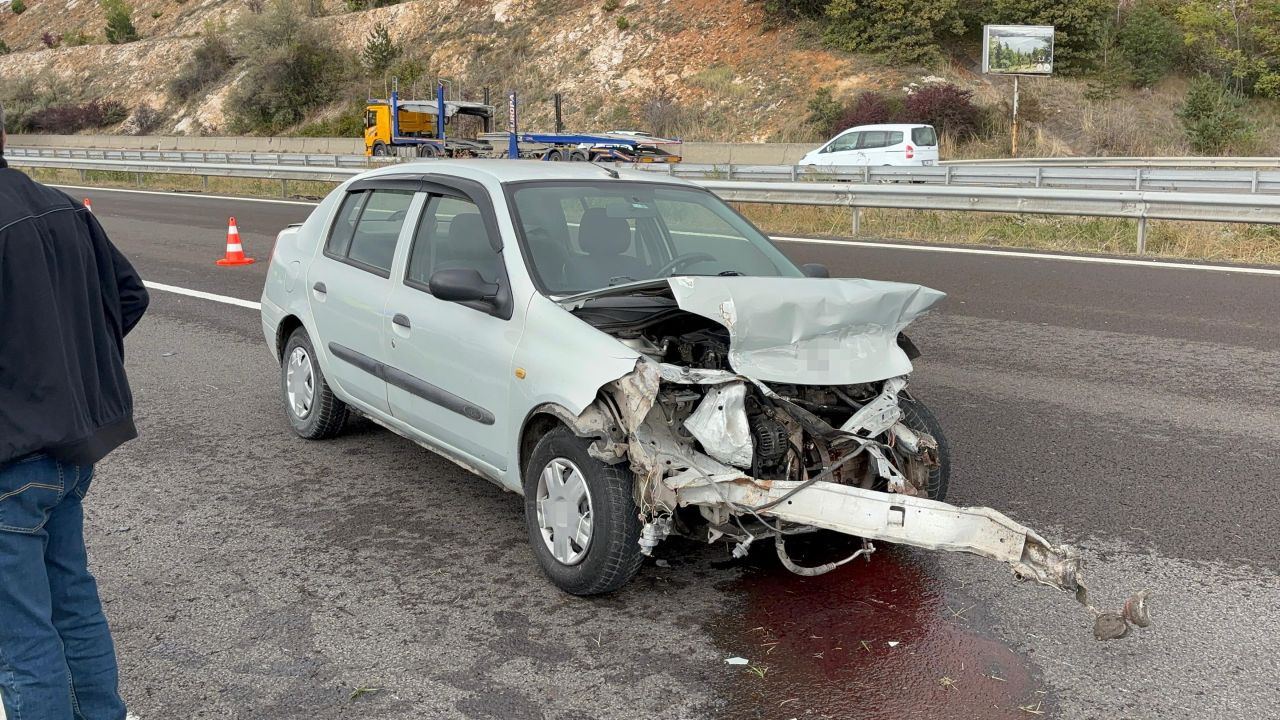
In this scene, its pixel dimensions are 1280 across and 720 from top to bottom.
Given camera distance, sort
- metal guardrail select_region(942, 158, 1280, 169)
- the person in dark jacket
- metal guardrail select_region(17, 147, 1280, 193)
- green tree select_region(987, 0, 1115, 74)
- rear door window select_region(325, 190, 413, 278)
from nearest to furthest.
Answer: the person in dark jacket
rear door window select_region(325, 190, 413, 278)
metal guardrail select_region(17, 147, 1280, 193)
metal guardrail select_region(942, 158, 1280, 169)
green tree select_region(987, 0, 1115, 74)

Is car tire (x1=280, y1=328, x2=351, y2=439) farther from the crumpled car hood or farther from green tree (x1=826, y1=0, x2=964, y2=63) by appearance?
green tree (x1=826, y1=0, x2=964, y2=63)

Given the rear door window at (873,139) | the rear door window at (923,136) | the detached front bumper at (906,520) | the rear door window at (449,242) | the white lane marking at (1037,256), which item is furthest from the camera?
the rear door window at (873,139)

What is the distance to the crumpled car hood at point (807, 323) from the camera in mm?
4051

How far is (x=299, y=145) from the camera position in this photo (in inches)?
1812

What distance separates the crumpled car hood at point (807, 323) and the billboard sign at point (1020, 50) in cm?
3696

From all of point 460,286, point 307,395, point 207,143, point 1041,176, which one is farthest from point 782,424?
point 207,143

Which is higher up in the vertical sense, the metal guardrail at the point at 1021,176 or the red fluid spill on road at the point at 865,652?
the metal guardrail at the point at 1021,176

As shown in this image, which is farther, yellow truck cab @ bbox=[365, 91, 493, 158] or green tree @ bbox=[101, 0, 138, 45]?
green tree @ bbox=[101, 0, 138, 45]

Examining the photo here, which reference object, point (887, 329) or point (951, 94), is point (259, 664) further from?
point (951, 94)

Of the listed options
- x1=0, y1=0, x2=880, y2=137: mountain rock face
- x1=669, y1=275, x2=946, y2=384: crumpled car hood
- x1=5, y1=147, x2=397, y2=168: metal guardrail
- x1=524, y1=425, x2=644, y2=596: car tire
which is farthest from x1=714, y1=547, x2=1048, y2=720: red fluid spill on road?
x1=0, y1=0, x2=880, y2=137: mountain rock face

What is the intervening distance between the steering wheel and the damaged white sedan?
0.01 metres

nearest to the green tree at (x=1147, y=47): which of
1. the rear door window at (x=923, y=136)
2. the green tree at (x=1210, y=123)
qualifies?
the green tree at (x=1210, y=123)

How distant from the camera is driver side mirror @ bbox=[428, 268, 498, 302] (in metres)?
4.50

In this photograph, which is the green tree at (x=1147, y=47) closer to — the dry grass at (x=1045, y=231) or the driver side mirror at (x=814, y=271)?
the dry grass at (x=1045, y=231)
